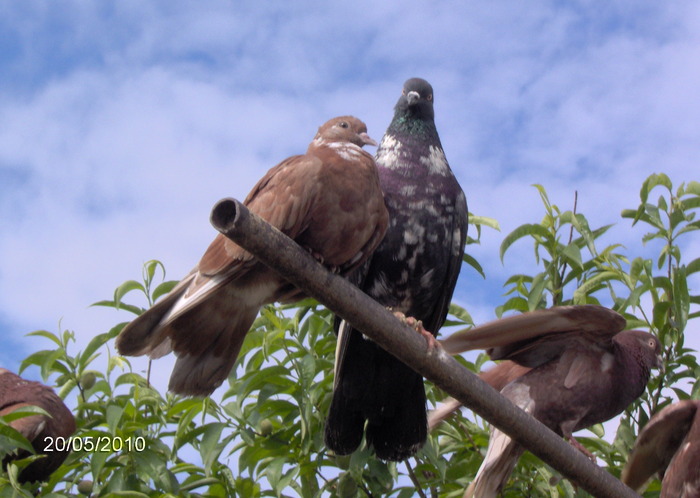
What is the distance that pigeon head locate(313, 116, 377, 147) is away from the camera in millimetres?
3510

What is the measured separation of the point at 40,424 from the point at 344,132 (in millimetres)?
1905

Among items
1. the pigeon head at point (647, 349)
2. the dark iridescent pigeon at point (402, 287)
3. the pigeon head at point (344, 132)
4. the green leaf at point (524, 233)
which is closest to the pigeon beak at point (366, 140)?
the pigeon head at point (344, 132)

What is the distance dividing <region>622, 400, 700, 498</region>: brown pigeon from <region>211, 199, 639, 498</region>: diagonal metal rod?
25.9 inches

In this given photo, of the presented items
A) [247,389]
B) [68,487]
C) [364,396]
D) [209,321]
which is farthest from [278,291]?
[68,487]

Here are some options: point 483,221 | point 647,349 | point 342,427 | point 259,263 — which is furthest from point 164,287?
point 647,349

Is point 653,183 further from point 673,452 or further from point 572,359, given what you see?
point 673,452

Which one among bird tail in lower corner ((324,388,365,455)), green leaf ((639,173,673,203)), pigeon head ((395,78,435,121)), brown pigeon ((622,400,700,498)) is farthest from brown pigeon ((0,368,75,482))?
green leaf ((639,173,673,203))

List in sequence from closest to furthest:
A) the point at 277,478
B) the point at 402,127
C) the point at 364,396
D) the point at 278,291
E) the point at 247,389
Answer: the point at 278,291 < the point at 277,478 < the point at 247,389 < the point at 364,396 < the point at 402,127

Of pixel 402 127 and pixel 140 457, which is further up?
pixel 402 127

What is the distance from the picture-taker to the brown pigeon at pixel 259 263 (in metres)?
2.68

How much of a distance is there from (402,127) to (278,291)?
59.1 inches

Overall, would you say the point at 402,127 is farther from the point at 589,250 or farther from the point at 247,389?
the point at 247,389

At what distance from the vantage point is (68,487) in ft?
11.5

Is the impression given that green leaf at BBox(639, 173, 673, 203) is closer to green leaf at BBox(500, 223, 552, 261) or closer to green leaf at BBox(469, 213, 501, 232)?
green leaf at BBox(500, 223, 552, 261)
